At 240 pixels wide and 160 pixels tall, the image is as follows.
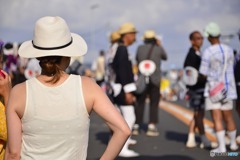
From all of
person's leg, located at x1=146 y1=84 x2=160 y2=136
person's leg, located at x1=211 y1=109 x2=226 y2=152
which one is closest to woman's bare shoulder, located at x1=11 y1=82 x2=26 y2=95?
person's leg, located at x1=211 y1=109 x2=226 y2=152

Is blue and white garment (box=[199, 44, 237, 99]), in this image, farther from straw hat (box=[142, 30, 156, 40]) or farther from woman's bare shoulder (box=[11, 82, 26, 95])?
woman's bare shoulder (box=[11, 82, 26, 95])

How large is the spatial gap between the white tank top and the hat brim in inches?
5.4

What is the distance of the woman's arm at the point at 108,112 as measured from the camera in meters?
2.52

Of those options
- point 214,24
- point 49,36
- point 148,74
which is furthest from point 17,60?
point 49,36

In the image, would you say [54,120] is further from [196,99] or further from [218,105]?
[196,99]

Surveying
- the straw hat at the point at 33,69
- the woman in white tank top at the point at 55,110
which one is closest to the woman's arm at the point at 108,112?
the woman in white tank top at the point at 55,110

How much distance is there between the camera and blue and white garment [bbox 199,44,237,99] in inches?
277

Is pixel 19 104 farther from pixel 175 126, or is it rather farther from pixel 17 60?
pixel 17 60

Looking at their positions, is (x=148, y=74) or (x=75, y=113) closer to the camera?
(x=75, y=113)

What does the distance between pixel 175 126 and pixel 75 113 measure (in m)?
8.84

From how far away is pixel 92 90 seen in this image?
2.52m

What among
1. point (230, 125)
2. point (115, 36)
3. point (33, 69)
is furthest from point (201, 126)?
point (33, 69)

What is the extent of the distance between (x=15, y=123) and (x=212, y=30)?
5069 millimetres

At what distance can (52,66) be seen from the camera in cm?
256
